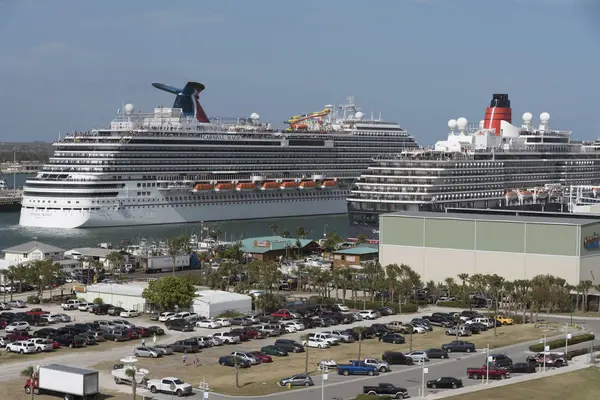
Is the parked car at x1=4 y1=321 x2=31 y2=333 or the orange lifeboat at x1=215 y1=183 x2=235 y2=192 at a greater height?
the orange lifeboat at x1=215 y1=183 x2=235 y2=192

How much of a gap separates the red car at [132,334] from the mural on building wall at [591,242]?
24318 mm

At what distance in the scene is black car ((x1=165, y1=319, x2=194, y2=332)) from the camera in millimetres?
45312

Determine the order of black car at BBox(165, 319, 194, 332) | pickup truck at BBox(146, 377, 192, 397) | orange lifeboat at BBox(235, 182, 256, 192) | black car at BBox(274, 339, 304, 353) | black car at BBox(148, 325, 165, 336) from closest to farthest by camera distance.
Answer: pickup truck at BBox(146, 377, 192, 397), black car at BBox(274, 339, 304, 353), black car at BBox(148, 325, 165, 336), black car at BBox(165, 319, 194, 332), orange lifeboat at BBox(235, 182, 256, 192)

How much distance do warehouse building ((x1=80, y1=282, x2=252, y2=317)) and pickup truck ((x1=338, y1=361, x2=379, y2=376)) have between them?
13508mm

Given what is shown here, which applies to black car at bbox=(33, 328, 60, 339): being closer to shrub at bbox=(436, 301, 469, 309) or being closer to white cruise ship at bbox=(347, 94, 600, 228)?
shrub at bbox=(436, 301, 469, 309)

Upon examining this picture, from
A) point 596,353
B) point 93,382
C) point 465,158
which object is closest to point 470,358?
point 596,353

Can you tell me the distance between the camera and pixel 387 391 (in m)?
32.6

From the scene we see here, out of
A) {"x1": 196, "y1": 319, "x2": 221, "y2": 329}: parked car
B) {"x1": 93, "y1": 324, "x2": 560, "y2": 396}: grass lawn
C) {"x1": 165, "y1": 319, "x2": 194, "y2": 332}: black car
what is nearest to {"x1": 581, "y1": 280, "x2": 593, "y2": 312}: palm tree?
{"x1": 93, "y1": 324, "x2": 560, "y2": 396}: grass lawn

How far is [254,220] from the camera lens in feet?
338

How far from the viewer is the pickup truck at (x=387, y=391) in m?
32.6

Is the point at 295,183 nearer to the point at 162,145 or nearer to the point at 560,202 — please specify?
the point at 162,145

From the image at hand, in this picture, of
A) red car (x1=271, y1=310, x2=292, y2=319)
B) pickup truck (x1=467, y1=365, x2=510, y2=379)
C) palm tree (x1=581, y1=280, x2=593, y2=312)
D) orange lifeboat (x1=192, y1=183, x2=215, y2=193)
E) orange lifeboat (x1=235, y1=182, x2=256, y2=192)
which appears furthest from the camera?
orange lifeboat (x1=235, y1=182, x2=256, y2=192)

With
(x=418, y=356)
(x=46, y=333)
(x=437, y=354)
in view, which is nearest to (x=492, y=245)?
(x=437, y=354)

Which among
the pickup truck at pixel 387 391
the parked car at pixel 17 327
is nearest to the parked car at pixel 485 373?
the pickup truck at pixel 387 391
